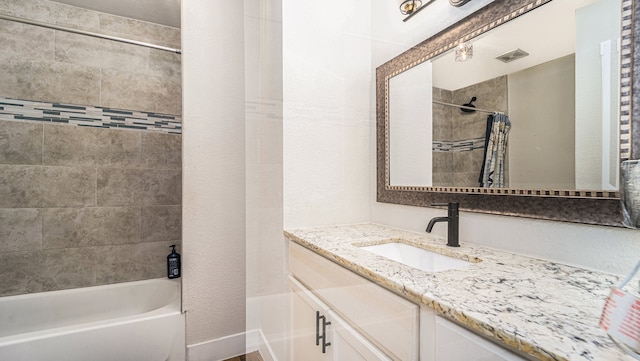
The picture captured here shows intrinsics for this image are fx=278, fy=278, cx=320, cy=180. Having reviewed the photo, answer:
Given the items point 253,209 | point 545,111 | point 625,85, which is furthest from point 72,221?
point 625,85

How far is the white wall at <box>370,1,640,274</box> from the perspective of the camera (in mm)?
688

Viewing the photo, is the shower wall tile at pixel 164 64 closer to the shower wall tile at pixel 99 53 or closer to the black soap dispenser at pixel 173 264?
the shower wall tile at pixel 99 53

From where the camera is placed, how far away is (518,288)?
0.60m

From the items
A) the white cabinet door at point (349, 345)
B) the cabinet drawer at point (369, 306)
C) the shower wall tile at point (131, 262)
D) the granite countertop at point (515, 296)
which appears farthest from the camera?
the shower wall tile at point (131, 262)

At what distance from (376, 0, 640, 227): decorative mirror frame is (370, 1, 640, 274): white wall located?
0.03 m

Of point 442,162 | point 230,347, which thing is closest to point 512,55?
point 442,162

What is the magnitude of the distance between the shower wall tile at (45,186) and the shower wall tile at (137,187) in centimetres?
7

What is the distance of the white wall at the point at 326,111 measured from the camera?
1.41m

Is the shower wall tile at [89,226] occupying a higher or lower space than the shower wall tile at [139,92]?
lower

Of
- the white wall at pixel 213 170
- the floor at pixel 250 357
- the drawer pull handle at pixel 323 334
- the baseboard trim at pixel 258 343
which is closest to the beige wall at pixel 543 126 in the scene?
the drawer pull handle at pixel 323 334

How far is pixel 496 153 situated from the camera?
3.17ft

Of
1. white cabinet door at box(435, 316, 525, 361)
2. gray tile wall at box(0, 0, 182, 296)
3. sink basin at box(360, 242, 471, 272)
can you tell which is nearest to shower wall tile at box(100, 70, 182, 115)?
gray tile wall at box(0, 0, 182, 296)

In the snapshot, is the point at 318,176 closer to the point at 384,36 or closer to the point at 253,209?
the point at 253,209

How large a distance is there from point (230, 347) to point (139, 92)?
6.19ft
